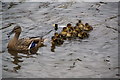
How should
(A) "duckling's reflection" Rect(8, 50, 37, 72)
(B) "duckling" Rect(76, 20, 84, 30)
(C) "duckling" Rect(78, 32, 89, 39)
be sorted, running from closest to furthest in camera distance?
(A) "duckling's reflection" Rect(8, 50, 37, 72) < (C) "duckling" Rect(78, 32, 89, 39) < (B) "duckling" Rect(76, 20, 84, 30)

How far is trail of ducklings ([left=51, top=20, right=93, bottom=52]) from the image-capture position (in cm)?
1083

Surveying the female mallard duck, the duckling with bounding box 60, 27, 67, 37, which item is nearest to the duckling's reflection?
the female mallard duck

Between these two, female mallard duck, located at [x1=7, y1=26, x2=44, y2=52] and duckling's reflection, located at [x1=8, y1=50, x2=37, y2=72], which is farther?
female mallard duck, located at [x1=7, y1=26, x2=44, y2=52]

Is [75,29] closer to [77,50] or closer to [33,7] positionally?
[77,50]

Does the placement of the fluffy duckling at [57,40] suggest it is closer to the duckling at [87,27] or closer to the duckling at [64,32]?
the duckling at [64,32]

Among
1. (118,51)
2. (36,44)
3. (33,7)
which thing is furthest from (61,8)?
(118,51)

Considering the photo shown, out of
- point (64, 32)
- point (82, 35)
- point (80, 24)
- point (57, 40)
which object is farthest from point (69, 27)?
point (57, 40)

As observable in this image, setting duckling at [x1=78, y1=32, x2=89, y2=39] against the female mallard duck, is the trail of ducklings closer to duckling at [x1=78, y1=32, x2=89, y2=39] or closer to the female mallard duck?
duckling at [x1=78, y1=32, x2=89, y2=39]

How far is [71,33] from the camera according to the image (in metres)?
11.1

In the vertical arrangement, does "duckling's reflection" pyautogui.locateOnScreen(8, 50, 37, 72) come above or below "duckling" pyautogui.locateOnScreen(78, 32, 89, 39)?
below

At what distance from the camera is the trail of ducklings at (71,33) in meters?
10.8

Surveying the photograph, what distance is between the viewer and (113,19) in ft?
40.4

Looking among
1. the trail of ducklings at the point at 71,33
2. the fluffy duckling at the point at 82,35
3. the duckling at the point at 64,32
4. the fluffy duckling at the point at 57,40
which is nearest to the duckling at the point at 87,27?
the trail of ducklings at the point at 71,33

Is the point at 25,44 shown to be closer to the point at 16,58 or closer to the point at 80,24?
the point at 16,58
